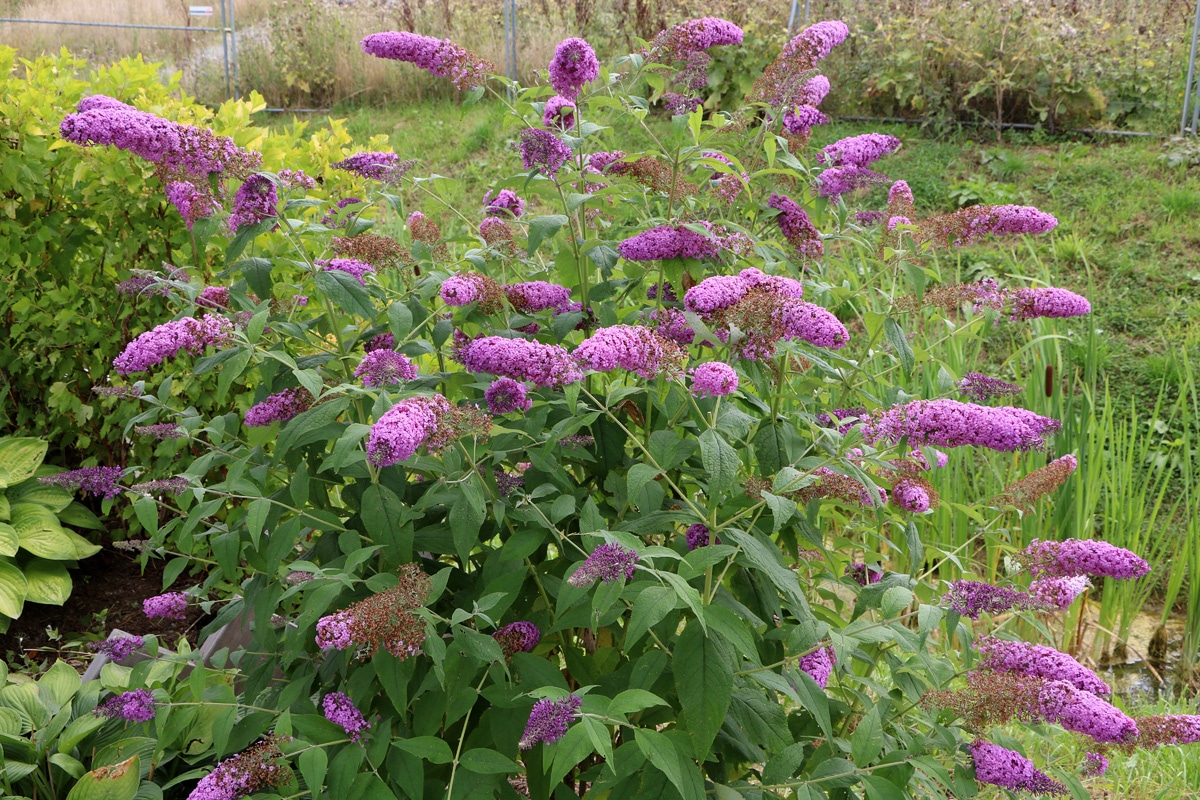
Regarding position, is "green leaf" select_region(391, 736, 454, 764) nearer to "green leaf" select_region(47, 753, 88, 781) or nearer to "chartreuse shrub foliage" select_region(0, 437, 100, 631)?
"green leaf" select_region(47, 753, 88, 781)

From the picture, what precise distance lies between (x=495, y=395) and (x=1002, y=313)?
115cm

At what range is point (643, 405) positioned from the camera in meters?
2.14

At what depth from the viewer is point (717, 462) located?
Answer: 1.59 metres

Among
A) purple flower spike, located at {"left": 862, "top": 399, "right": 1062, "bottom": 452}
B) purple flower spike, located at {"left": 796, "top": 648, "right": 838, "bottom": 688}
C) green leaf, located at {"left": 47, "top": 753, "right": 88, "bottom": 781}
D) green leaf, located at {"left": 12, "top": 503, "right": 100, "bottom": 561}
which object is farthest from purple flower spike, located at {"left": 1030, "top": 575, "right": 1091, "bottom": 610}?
green leaf, located at {"left": 12, "top": 503, "right": 100, "bottom": 561}

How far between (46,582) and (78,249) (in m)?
1.14

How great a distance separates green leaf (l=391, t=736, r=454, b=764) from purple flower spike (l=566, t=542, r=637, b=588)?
45 cm

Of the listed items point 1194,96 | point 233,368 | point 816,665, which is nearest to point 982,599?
point 816,665

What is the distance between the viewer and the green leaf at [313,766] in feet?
5.20

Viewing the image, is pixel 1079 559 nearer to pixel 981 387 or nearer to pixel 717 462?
pixel 981 387

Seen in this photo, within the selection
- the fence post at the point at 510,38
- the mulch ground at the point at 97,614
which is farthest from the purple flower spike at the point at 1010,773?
the fence post at the point at 510,38

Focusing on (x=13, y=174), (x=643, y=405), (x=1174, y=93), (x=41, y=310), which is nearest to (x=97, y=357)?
(x=41, y=310)

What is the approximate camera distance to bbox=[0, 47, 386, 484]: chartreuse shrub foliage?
3258 mm

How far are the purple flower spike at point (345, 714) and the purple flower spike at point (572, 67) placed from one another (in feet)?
4.21

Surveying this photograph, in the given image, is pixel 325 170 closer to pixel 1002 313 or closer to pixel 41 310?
pixel 41 310
